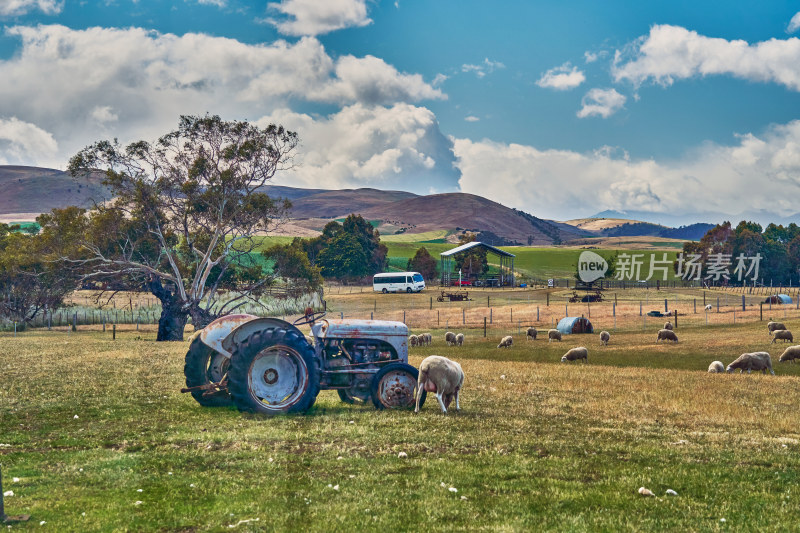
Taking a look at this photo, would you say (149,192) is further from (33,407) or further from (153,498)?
(153,498)

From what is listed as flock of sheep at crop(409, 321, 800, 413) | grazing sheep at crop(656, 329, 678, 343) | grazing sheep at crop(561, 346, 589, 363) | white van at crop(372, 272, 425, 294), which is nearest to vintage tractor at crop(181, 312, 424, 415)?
flock of sheep at crop(409, 321, 800, 413)

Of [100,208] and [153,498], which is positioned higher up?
[100,208]

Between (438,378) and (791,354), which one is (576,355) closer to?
(791,354)

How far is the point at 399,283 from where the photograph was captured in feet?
370

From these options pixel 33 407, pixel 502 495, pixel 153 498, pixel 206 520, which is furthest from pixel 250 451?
pixel 33 407

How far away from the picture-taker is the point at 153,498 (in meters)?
8.21

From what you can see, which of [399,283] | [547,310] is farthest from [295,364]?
[399,283]

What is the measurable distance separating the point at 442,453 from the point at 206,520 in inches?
174

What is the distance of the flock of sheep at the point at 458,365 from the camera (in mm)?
14609

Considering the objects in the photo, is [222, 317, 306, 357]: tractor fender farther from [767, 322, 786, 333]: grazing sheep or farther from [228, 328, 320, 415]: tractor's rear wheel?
[767, 322, 786, 333]: grazing sheep

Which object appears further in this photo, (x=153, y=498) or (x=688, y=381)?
(x=688, y=381)

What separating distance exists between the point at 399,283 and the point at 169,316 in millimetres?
68821

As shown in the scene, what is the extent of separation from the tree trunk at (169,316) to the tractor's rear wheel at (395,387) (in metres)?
33.4

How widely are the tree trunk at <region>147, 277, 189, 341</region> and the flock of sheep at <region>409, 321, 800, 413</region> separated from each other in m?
16.0
